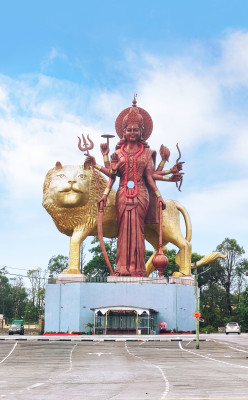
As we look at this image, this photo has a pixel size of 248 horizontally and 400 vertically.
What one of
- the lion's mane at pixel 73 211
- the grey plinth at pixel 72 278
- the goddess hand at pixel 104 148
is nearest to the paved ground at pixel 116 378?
the grey plinth at pixel 72 278

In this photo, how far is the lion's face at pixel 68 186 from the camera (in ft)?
156

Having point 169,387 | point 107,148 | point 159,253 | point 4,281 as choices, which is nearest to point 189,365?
point 169,387

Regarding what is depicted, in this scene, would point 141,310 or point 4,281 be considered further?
point 4,281

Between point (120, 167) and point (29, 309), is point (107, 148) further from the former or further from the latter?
point (29, 309)

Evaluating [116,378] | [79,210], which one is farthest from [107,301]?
[116,378]

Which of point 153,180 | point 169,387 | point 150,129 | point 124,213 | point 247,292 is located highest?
point 150,129

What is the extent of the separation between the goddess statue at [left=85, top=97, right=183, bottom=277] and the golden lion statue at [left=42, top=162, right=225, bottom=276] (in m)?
1.31

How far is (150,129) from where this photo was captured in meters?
52.7

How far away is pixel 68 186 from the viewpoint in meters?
47.6

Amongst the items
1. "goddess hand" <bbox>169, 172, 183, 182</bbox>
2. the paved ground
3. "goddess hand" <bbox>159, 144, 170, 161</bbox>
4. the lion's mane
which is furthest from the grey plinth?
the paved ground

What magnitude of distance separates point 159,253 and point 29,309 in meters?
40.2

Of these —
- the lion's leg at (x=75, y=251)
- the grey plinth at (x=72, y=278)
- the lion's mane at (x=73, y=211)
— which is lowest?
the grey plinth at (x=72, y=278)

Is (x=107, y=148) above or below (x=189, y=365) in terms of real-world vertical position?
above

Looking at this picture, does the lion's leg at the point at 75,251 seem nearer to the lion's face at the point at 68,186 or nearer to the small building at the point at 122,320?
the lion's face at the point at 68,186
